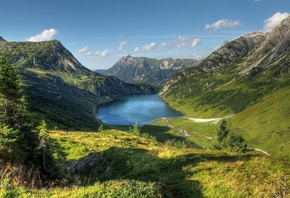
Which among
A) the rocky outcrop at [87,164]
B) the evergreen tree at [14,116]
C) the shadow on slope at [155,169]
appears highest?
the evergreen tree at [14,116]

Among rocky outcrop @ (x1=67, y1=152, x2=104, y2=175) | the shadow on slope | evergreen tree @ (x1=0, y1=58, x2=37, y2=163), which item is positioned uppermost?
evergreen tree @ (x1=0, y1=58, x2=37, y2=163)

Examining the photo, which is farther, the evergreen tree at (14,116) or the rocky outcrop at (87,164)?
the rocky outcrop at (87,164)

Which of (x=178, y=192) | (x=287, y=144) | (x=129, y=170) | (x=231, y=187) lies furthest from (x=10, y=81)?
(x=287, y=144)

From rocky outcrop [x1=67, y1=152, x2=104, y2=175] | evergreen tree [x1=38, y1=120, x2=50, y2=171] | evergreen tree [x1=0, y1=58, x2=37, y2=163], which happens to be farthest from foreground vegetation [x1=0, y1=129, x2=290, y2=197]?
evergreen tree [x1=0, y1=58, x2=37, y2=163]

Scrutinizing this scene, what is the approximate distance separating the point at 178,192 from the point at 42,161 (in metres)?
15.5

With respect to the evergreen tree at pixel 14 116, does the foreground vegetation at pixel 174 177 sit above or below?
below

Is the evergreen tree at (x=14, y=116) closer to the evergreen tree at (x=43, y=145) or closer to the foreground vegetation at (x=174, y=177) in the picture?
the evergreen tree at (x=43, y=145)

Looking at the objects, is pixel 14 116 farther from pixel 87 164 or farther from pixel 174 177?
pixel 174 177

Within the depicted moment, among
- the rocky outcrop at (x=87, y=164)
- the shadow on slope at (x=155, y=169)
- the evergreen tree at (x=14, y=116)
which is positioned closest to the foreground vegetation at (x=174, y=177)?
the shadow on slope at (x=155, y=169)

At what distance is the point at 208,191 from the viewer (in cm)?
1792

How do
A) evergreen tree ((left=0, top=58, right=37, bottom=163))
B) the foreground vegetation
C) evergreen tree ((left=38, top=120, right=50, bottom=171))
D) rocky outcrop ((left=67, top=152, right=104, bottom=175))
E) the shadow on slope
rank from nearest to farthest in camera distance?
the foreground vegetation
the shadow on slope
evergreen tree ((left=38, top=120, right=50, bottom=171))
evergreen tree ((left=0, top=58, right=37, bottom=163))
rocky outcrop ((left=67, top=152, right=104, bottom=175))

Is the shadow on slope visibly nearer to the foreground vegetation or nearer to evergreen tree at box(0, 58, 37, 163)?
the foreground vegetation

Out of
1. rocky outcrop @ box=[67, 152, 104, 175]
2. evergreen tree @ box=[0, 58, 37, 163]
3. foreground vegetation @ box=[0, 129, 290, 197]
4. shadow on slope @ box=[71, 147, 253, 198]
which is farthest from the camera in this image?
rocky outcrop @ box=[67, 152, 104, 175]

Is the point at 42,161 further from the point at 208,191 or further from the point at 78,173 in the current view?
the point at 208,191
